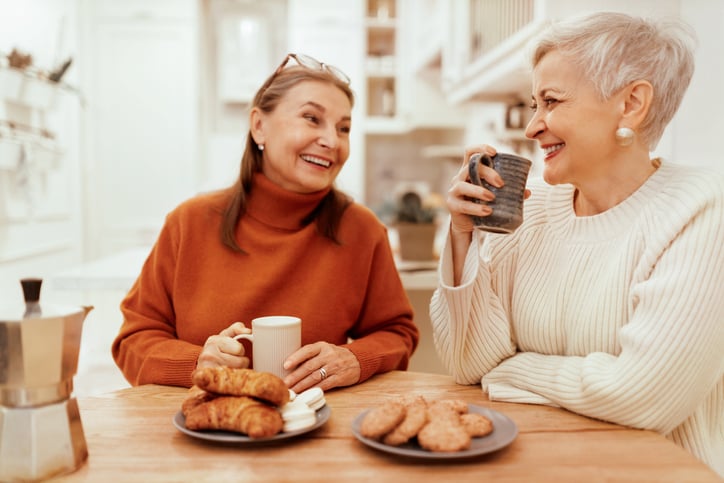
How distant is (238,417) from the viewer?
0.87 m

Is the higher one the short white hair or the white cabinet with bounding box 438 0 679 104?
the white cabinet with bounding box 438 0 679 104

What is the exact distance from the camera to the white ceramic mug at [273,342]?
1080 millimetres

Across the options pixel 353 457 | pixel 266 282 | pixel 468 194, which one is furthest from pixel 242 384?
pixel 266 282

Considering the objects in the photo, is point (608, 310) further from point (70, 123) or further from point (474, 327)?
point (70, 123)

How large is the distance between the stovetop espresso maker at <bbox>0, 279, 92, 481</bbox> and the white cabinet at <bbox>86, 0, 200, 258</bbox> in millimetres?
4268

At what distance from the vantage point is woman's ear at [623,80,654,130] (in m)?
1.12

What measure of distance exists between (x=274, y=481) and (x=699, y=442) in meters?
0.74

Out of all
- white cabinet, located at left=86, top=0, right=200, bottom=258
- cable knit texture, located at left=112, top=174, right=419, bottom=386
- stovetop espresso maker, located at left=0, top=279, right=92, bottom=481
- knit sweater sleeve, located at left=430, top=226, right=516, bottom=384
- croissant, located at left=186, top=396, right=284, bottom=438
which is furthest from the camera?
white cabinet, located at left=86, top=0, right=200, bottom=258

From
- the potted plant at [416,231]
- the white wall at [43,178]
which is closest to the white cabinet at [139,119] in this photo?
the white wall at [43,178]

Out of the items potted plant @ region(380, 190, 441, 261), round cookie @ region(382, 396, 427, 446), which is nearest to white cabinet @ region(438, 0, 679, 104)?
potted plant @ region(380, 190, 441, 261)

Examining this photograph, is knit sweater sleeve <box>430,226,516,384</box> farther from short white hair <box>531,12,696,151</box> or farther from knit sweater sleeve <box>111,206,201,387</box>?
knit sweater sleeve <box>111,206,201,387</box>

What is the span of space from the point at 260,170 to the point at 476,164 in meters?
0.76

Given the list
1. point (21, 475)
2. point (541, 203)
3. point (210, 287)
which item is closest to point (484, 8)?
point (541, 203)

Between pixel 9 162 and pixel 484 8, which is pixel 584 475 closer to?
pixel 484 8
